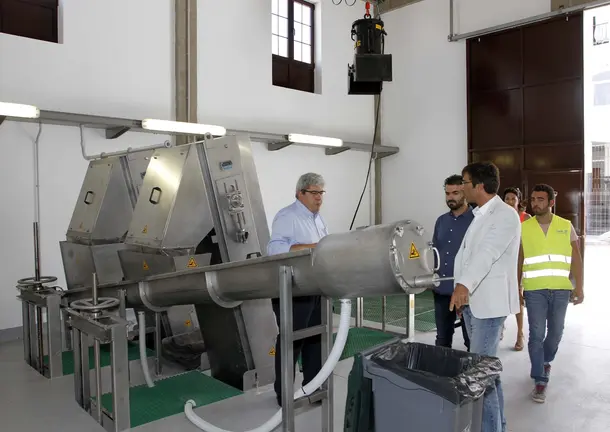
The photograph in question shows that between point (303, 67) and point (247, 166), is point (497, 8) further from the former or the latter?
point (247, 166)

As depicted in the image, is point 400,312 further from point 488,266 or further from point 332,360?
point 332,360

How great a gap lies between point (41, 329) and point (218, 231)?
1912mm

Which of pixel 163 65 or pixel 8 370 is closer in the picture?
pixel 8 370

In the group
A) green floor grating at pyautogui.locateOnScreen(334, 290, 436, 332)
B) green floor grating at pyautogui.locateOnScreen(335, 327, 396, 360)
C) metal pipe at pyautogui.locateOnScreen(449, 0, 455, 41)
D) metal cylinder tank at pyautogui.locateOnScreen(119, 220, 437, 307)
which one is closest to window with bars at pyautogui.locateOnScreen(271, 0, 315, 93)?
metal pipe at pyautogui.locateOnScreen(449, 0, 455, 41)

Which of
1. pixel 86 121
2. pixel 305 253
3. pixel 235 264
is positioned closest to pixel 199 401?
pixel 235 264

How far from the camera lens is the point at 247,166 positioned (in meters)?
3.31

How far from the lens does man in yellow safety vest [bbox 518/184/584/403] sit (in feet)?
11.0

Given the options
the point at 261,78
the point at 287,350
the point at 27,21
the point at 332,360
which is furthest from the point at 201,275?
the point at 261,78

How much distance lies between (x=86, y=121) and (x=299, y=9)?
14.1ft

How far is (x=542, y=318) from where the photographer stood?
11.0 ft

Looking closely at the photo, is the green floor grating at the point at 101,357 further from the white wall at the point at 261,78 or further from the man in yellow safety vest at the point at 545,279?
the white wall at the point at 261,78

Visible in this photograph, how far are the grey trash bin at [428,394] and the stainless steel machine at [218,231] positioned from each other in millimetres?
1493

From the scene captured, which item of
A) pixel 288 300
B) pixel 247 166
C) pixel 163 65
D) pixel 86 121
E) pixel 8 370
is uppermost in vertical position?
pixel 163 65

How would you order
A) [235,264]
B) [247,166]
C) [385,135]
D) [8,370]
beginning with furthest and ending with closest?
[385,135], [8,370], [247,166], [235,264]
